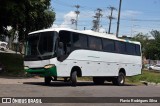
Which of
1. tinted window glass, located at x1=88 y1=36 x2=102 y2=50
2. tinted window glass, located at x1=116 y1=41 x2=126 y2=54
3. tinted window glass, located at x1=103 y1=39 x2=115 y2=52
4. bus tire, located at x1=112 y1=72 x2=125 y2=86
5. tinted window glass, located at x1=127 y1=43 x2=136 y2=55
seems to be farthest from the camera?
tinted window glass, located at x1=127 y1=43 x2=136 y2=55

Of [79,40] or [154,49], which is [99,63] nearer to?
[79,40]

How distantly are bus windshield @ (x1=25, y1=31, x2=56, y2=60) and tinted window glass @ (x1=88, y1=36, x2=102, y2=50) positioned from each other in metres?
3.54

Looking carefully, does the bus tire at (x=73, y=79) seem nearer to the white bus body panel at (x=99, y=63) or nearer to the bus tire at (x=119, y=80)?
the white bus body panel at (x=99, y=63)

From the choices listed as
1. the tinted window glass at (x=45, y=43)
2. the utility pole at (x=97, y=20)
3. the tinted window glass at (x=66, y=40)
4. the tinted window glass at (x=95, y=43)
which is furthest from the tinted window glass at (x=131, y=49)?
the utility pole at (x=97, y=20)

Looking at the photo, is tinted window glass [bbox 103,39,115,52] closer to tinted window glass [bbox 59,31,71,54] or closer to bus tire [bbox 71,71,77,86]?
bus tire [bbox 71,71,77,86]

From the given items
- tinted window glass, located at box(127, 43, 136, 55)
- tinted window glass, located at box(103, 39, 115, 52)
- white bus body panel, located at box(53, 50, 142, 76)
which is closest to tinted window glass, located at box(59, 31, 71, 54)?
white bus body panel, located at box(53, 50, 142, 76)

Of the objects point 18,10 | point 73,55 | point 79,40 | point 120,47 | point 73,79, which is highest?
point 18,10

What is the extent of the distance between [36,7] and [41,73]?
13.1m

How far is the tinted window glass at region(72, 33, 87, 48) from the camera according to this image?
987 inches

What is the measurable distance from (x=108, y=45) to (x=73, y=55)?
4.75 metres

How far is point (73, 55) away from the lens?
2491 centimetres

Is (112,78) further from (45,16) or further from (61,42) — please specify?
(45,16)

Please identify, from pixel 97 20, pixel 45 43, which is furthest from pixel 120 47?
pixel 97 20

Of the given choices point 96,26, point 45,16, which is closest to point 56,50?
point 45,16
